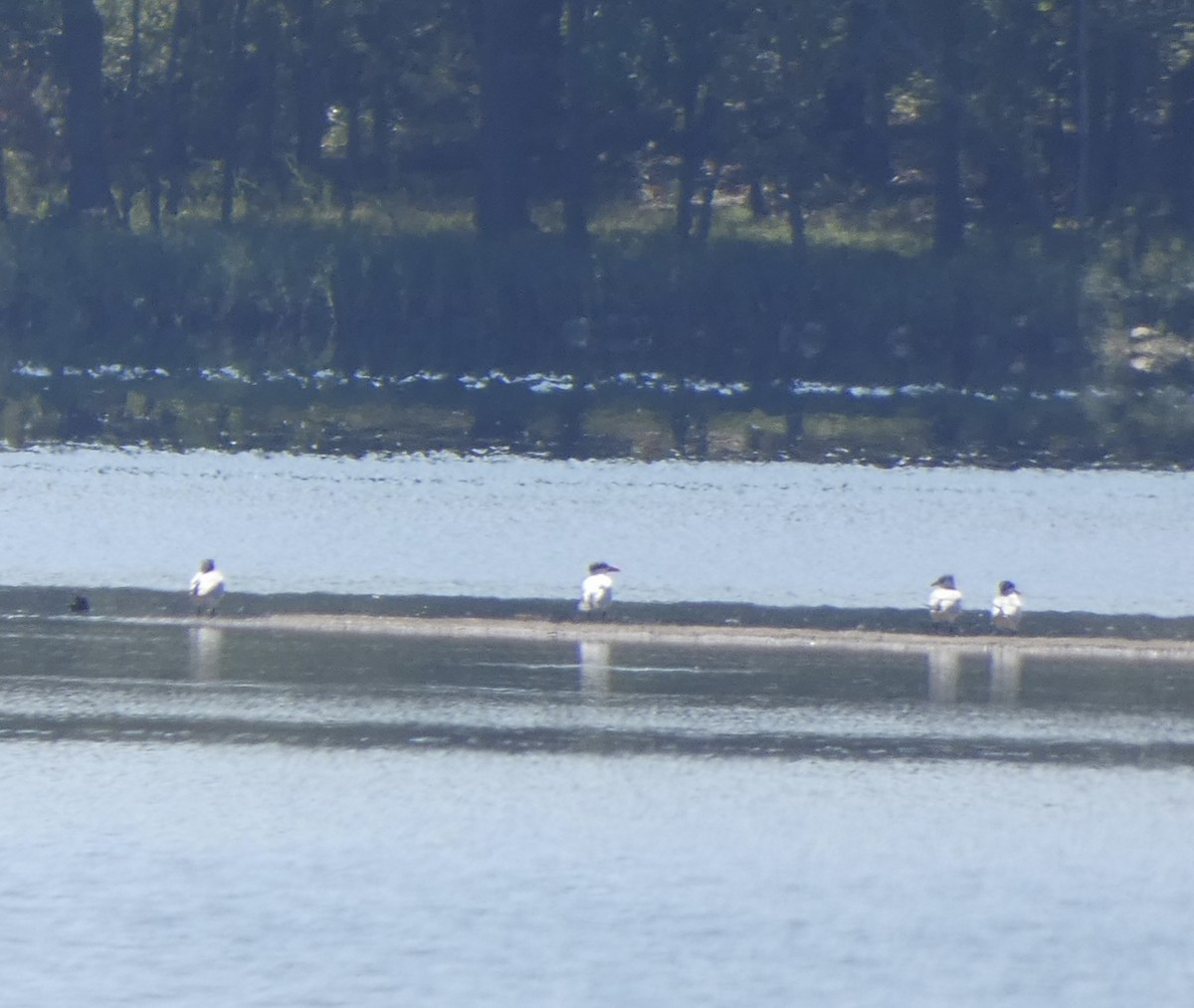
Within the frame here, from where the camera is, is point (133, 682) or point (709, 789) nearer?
point (709, 789)

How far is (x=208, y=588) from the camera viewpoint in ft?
106

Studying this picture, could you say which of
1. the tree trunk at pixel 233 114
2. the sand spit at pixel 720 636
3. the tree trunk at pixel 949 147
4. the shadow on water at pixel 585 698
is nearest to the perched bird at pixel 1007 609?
the sand spit at pixel 720 636

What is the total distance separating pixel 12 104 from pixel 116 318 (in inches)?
598

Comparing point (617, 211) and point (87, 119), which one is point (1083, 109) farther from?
point (87, 119)

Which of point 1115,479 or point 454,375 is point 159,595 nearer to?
point 1115,479

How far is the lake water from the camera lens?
19625 millimetres

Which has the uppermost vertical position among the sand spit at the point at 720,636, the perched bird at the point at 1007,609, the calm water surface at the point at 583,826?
the perched bird at the point at 1007,609

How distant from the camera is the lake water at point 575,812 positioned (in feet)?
64.4

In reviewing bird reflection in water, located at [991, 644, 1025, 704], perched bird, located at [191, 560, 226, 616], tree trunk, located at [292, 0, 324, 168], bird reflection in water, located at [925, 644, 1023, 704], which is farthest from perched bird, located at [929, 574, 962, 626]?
tree trunk, located at [292, 0, 324, 168]

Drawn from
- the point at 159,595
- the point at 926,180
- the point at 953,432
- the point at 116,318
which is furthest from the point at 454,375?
the point at 159,595

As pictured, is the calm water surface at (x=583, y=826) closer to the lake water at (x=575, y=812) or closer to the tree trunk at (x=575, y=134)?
the lake water at (x=575, y=812)

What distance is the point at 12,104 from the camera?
78.4 meters

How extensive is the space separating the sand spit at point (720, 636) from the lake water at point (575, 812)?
0.44m

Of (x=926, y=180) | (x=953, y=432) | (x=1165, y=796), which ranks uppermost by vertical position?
(x=926, y=180)
